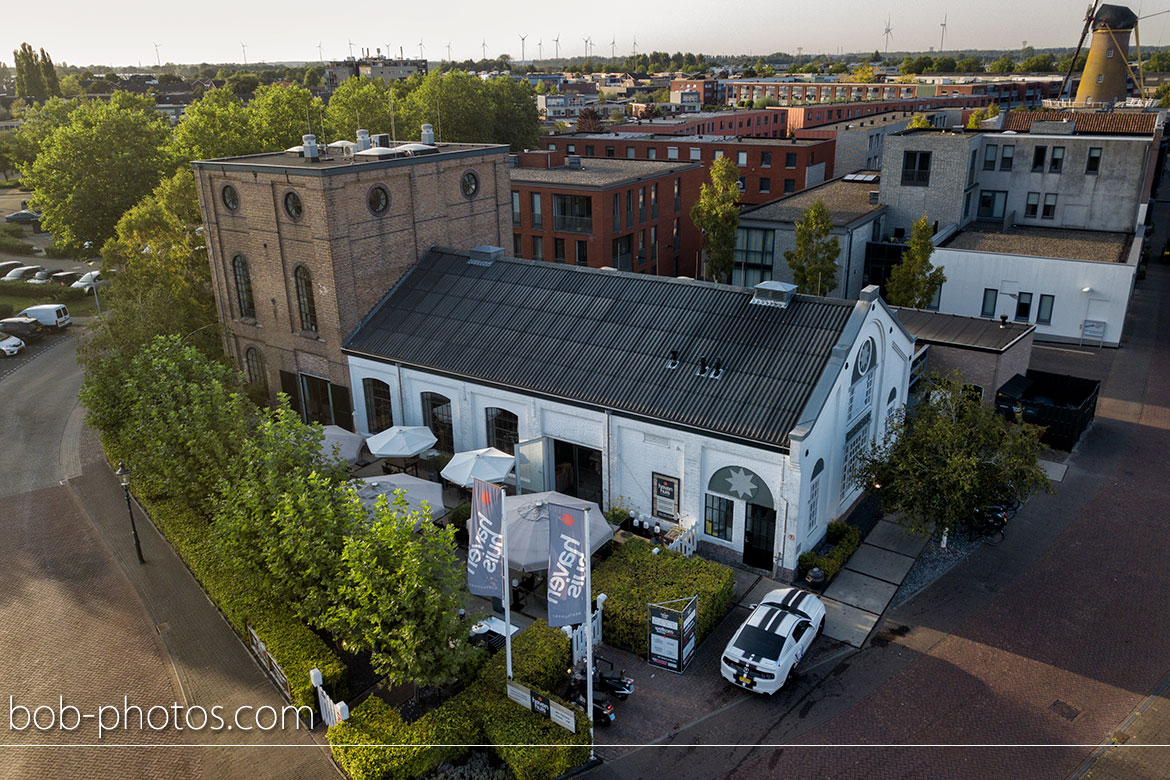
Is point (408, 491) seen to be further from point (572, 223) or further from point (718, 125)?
point (718, 125)

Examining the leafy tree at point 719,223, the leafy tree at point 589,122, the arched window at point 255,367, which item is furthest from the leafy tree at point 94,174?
the leafy tree at point 589,122

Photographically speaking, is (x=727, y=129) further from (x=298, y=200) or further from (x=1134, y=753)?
(x=1134, y=753)

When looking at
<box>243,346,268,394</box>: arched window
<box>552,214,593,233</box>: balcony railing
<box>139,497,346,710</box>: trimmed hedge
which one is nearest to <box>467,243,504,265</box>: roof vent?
<box>243,346,268,394</box>: arched window

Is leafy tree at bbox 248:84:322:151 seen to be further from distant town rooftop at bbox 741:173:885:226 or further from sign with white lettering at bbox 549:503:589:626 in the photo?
sign with white lettering at bbox 549:503:589:626

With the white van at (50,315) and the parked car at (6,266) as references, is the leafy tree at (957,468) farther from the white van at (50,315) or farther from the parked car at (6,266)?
the parked car at (6,266)

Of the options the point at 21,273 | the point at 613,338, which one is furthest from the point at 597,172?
the point at 21,273

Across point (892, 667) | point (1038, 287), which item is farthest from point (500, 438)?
point (1038, 287)
